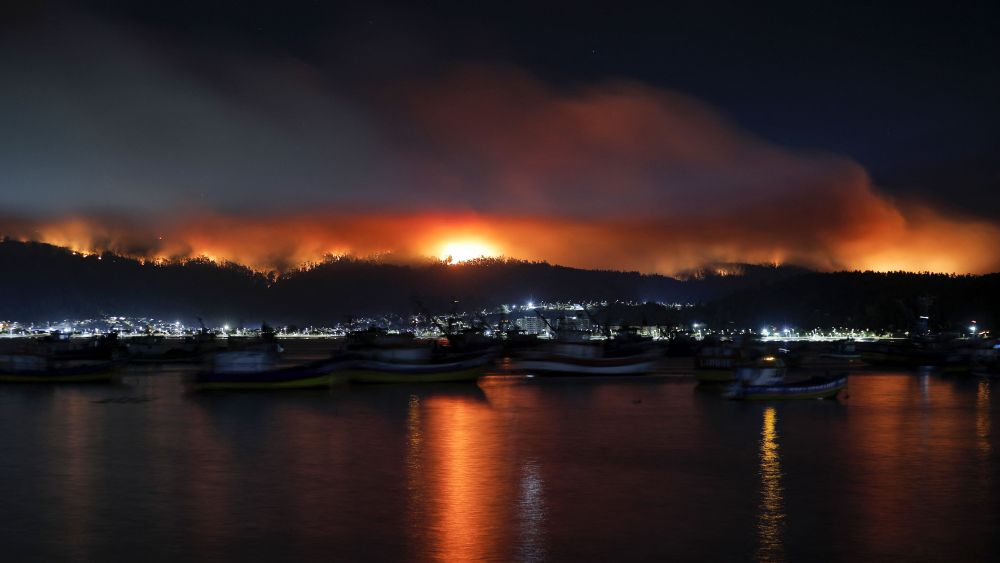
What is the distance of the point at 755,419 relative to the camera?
29.7 metres

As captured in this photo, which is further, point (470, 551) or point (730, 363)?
point (730, 363)

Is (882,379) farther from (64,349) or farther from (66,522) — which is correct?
(64,349)

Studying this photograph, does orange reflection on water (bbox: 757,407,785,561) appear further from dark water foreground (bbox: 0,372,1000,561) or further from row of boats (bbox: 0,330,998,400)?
row of boats (bbox: 0,330,998,400)

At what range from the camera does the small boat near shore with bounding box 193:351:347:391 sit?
139ft

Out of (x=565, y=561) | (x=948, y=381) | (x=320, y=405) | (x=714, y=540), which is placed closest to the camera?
(x=565, y=561)

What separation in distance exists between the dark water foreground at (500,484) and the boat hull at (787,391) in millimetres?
1892

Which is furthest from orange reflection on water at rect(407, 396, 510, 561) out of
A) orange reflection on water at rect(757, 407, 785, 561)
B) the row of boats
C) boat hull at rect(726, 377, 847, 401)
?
the row of boats

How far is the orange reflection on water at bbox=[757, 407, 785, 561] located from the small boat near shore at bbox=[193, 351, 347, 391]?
24564 mm

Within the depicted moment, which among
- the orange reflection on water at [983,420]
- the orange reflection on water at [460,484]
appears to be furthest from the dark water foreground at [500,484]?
the orange reflection on water at [983,420]

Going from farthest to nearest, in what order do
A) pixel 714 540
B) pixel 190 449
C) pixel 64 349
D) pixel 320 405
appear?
pixel 64 349 → pixel 320 405 → pixel 190 449 → pixel 714 540

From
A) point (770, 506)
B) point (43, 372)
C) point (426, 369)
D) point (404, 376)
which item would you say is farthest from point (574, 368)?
point (770, 506)

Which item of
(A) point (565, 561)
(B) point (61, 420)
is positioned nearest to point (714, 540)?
(A) point (565, 561)

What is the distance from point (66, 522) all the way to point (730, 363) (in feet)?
127

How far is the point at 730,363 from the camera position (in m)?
48.6
